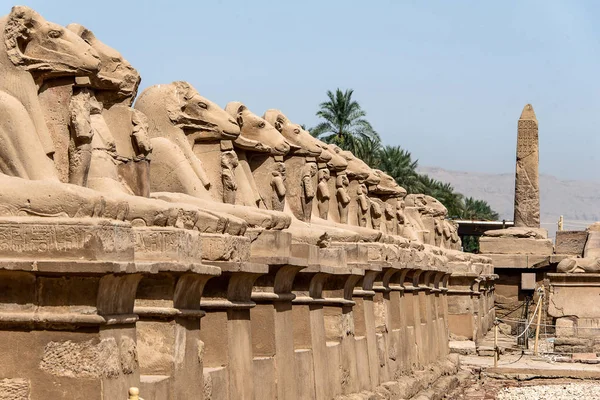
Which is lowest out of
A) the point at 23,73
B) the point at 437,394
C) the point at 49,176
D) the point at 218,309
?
the point at 437,394

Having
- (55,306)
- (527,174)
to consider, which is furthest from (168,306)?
(527,174)

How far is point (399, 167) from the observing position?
52.5 metres

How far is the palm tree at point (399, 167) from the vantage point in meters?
52.3

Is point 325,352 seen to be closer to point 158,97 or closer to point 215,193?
point 215,193

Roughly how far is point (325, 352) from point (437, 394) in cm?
712

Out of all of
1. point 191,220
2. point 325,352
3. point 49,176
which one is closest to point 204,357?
point 191,220

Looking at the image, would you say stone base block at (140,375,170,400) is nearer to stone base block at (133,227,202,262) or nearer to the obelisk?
stone base block at (133,227,202,262)

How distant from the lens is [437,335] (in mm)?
23672

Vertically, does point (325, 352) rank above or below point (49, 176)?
below

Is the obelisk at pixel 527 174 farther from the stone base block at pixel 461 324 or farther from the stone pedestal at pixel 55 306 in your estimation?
the stone pedestal at pixel 55 306

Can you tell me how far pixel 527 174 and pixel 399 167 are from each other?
963 cm

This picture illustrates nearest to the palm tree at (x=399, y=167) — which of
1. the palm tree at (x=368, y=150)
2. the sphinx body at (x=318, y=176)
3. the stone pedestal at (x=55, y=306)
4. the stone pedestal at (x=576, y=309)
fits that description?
the palm tree at (x=368, y=150)

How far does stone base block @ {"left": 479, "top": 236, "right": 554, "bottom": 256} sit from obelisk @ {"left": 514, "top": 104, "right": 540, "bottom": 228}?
5217 mm

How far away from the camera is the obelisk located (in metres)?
43.1
